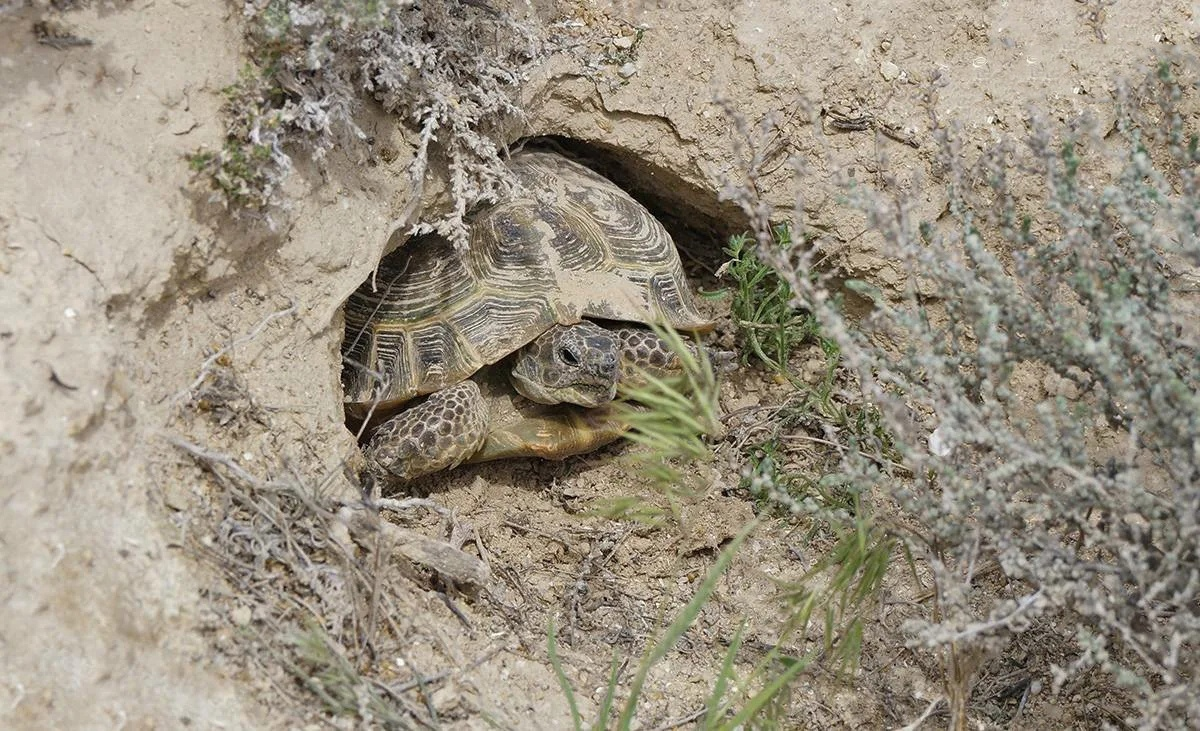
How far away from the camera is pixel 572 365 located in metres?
3.97

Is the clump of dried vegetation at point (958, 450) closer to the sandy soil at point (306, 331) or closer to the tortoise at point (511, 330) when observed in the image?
the sandy soil at point (306, 331)

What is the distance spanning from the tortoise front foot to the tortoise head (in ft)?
0.92

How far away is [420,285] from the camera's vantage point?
4.11 meters

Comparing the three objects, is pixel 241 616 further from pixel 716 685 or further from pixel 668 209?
pixel 668 209

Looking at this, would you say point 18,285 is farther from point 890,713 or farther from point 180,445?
point 890,713

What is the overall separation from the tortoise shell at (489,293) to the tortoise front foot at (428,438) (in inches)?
4.6

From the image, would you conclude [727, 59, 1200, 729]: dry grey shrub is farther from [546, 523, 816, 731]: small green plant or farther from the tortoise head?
the tortoise head

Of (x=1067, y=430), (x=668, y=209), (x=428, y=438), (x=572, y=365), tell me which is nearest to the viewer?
(x=1067, y=430)

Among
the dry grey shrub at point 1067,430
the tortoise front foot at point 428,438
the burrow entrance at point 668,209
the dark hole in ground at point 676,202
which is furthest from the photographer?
the dark hole in ground at point 676,202

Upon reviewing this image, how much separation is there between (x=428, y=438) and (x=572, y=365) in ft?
2.01

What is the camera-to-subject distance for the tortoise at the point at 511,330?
3.96 metres

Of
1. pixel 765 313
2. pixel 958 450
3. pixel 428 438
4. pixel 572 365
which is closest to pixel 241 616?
pixel 428 438

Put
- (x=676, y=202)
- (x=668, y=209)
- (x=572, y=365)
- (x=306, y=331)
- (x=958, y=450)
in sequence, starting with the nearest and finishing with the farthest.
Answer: (x=958, y=450) < (x=306, y=331) < (x=572, y=365) < (x=676, y=202) < (x=668, y=209)

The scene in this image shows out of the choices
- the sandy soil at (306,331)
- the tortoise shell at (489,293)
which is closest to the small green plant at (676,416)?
the sandy soil at (306,331)
